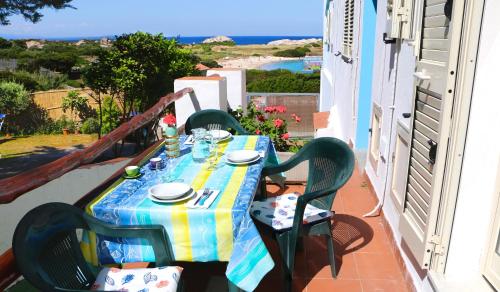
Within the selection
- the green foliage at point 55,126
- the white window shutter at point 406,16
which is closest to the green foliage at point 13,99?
the green foliage at point 55,126

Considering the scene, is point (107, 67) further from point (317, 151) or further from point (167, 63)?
point (317, 151)

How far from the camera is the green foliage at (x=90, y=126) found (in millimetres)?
15547

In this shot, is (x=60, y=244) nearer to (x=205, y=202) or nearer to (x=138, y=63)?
(x=205, y=202)

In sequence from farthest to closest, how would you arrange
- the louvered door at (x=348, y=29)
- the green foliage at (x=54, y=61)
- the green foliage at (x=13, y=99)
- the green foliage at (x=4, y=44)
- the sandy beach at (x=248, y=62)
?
1. the sandy beach at (x=248, y=62)
2. the green foliage at (x=4, y=44)
3. the green foliage at (x=54, y=61)
4. the green foliage at (x=13, y=99)
5. the louvered door at (x=348, y=29)

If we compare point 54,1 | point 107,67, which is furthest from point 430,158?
point 54,1

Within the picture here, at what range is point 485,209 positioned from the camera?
1822 millimetres

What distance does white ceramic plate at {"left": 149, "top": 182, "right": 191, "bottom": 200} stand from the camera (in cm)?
191

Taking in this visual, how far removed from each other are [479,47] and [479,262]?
1.00 m

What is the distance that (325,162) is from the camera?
2713mm

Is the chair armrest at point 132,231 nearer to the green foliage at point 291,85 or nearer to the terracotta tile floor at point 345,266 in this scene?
the terracotta tile floor at point 345,266

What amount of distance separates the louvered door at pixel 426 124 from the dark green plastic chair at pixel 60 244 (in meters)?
1.22

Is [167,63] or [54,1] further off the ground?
[54,1]

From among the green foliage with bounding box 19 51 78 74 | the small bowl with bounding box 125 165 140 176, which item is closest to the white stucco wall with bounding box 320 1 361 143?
the small bowl with bounding box 125 165 140 176

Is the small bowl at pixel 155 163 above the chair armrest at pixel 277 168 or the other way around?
above
